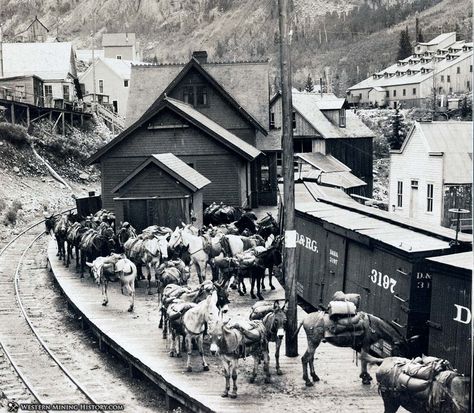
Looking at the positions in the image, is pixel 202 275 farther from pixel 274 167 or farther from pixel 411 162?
pixel 274 167

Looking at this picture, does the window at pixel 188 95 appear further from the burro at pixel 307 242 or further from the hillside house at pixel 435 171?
the burro at pixel 307 242

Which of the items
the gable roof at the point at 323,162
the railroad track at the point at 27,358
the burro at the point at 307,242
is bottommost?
the railroad track at the point at 27,358

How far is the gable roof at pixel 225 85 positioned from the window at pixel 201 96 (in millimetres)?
933

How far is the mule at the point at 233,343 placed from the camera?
13.9 metres

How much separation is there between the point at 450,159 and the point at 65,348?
22.7m

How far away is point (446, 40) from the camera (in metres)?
142

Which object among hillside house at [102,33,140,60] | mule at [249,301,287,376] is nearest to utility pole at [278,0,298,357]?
mule at [249,301,287,376]

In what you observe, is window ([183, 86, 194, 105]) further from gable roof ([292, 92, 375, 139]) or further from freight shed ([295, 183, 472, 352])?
freight shed ([295, 183, 472, 352])

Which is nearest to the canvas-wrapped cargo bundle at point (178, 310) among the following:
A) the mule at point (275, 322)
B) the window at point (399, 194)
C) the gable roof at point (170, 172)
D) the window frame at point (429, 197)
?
the mule at point (275, 322)

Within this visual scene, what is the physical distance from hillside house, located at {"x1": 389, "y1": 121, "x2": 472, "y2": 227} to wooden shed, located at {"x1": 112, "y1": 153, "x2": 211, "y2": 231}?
1222 cm

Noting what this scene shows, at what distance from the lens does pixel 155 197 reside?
97.2ft

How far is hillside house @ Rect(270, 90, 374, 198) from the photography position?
50531mm

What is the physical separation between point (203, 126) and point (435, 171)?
11.6 m

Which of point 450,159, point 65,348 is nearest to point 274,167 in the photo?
point 450,159
